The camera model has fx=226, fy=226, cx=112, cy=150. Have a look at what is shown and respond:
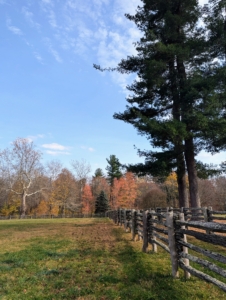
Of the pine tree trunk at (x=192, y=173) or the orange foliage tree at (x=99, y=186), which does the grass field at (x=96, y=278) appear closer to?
the pine tree trunk at (x=192, y=173)

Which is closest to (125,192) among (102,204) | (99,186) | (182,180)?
(102,204)

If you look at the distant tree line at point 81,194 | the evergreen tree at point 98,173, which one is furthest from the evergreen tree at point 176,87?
the evergreen tree at point 98,173

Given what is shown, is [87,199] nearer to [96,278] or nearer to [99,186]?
[99,186]

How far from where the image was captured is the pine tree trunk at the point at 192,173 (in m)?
13.9

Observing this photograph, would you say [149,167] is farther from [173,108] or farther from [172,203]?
[172,203]

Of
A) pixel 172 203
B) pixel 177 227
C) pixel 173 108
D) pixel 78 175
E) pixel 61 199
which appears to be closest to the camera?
pixel 177 227

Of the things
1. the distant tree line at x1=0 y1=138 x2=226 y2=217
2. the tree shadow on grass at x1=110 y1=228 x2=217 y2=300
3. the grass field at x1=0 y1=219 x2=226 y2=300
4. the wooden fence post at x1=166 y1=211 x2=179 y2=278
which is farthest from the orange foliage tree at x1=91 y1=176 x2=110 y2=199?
the wooden fence post at x1=166 y1=211 x2=179 y2=278

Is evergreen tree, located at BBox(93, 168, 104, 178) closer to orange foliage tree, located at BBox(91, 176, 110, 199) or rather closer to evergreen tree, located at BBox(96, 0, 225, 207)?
orange foliage tree, located at BBox(91, 176, 110, 199)

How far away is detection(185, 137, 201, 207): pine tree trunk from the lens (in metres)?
13.9

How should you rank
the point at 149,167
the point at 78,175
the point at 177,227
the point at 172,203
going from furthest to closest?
1. the point at 78,175
2. the point at 172,203
3. the point at 149,167
4. the point at 177,227

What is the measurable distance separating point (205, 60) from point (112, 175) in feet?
156

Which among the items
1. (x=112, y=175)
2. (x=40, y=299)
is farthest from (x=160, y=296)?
(x=112, y=175)

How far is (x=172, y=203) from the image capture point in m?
49.8

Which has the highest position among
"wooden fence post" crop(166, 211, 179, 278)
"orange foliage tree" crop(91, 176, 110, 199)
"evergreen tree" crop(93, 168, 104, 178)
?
"evergreen tree" crop(93, 168, 104, 178)
